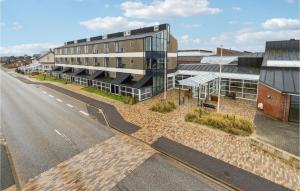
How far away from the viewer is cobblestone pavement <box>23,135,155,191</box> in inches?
A: 468

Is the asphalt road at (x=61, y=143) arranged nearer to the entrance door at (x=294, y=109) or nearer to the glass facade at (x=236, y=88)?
the entrance door at (x=294, y=109)

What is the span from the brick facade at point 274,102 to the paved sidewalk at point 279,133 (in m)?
0.78

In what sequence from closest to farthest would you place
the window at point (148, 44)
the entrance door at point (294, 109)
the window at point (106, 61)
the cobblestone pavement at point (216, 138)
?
the cobblestone pavement at point (216, 138) → the entrance door at point (294, 109) → the window at point (148, 44) → the window at point (106, 61)

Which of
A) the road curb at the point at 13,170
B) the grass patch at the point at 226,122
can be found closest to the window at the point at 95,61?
the grass patch at the point at 226,122

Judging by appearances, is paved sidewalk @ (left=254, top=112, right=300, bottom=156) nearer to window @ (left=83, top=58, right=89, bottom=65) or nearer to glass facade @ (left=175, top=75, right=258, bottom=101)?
glass facade @ (left=175, top=75, right=258, bottom=101)

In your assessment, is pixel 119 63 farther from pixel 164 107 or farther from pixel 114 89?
pixel 164 107

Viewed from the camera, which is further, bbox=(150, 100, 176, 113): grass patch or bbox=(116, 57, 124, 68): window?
bbox=(116, 57, 124, 68): window

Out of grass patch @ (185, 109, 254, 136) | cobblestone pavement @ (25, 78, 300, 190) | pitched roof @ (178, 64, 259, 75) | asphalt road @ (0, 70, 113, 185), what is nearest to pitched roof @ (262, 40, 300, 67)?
pitched roof @ (178, 64, 259, 75)

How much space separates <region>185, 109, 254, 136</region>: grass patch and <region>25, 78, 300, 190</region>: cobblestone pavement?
0.60m

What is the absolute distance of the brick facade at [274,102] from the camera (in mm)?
20672

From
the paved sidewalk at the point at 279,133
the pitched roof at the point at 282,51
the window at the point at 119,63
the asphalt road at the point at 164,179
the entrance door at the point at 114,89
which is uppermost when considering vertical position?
the pitched roof at the point at 282,51

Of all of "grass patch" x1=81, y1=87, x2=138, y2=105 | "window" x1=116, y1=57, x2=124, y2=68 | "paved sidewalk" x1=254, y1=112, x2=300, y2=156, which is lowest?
"paved sidewalk" x1=254, y1=112, x2=300, y2=156

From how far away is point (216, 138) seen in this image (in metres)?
17.4

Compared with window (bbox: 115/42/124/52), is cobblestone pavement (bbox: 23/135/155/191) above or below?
below
